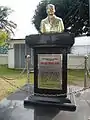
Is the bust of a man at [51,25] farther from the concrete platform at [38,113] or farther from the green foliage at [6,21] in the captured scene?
the green foliage at [6,21]

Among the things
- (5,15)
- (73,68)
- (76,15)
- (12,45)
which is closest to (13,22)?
(5,15)

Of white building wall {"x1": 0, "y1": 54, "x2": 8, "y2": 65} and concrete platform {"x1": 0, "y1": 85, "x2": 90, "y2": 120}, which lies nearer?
concrete platform {"x1": 0, "y1": 85, "x2": 90, "y2": 120}

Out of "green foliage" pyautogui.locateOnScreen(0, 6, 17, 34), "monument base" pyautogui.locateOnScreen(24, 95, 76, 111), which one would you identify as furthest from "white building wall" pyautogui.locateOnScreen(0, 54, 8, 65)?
"monument base" pyautogui.locateOnScreen(24, 95, 76, 111)

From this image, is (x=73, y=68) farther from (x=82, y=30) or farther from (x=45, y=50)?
(x=45, y=50)

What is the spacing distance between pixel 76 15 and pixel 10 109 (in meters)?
15.5

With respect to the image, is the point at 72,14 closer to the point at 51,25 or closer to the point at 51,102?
the point at 51,25

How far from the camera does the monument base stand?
16.5ft

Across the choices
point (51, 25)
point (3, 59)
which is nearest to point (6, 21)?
point (3, 59)

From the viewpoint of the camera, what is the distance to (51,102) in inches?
206

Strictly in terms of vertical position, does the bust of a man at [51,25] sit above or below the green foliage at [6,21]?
below

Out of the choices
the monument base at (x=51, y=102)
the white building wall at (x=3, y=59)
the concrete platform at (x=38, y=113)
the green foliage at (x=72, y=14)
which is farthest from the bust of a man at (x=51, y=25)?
the white building wall at (x=3, y=59)

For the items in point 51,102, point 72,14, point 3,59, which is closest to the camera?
point 51,102

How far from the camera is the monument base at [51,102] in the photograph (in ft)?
16.5

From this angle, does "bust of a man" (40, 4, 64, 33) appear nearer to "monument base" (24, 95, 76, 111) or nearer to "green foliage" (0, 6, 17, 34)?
"monument base" (24, 95, 76, 111)
